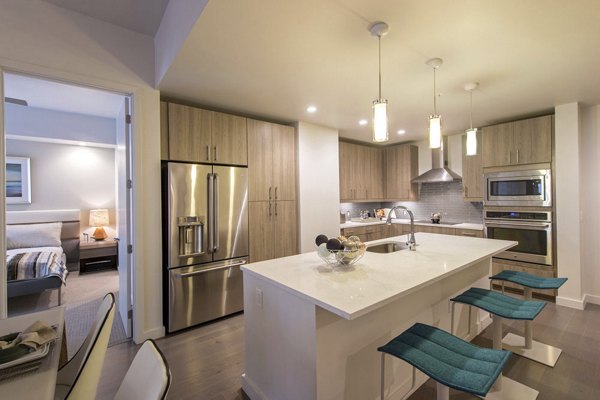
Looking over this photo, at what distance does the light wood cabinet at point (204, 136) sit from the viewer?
9.41ft

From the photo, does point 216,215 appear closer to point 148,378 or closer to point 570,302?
point 148,378

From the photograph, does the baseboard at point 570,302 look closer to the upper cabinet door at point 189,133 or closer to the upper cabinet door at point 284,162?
the upper cabinet door at point 284,162

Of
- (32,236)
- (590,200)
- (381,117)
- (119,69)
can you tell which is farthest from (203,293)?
(590,200)

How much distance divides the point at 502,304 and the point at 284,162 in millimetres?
2813

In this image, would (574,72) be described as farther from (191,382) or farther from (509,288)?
(191,382)

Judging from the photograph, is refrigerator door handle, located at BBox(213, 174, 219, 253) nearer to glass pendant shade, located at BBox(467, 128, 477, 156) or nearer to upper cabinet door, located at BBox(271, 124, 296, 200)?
upper cabinet door, located at BBox(271, 124, 296, 200)

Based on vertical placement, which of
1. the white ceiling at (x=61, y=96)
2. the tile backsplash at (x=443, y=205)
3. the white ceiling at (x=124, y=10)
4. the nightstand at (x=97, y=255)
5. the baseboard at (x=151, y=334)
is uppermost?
the white ceiling at (x=124, y=10)

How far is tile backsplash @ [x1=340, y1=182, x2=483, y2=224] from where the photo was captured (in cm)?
487

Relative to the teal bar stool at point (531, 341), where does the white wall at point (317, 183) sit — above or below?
above

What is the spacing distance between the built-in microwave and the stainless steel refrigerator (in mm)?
3593

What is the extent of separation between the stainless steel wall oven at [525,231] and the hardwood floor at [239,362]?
0.78 meters

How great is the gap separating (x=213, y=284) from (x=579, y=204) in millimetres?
4521

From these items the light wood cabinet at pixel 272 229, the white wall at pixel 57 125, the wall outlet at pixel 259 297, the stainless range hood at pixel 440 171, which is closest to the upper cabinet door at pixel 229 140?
the light wood cabinet at pixel 272 229

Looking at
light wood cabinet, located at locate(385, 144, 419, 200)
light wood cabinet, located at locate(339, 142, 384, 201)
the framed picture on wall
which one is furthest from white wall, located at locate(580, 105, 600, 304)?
the framed picture on wall
